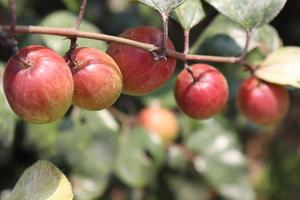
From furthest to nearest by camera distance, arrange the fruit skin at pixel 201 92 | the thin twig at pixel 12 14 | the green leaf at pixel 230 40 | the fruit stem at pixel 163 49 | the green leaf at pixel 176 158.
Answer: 1. the green leaf at pixel 176 158
2. the green leaf at pixel 230 40
3. the fruit skin at pixel 201 92
4. the fruit stem at pixel 163 49
5. the thin twig at pixel 12 14

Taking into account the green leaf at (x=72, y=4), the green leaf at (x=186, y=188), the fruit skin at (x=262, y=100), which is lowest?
the green leaf at (x=186, y=188)

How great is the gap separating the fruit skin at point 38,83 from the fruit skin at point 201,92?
0.94 ft

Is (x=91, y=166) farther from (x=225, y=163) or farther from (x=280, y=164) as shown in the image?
(x=280, y=164)

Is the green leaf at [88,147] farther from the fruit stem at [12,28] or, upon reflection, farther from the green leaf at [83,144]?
the fruit stem at [12,28]

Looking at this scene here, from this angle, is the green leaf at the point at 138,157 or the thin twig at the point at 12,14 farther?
the green leaf at the point at 138,157

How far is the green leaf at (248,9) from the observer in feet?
3.87

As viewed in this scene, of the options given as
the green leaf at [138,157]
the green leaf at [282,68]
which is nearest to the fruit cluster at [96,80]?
the green leaf at [282,68]

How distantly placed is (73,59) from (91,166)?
0.70m

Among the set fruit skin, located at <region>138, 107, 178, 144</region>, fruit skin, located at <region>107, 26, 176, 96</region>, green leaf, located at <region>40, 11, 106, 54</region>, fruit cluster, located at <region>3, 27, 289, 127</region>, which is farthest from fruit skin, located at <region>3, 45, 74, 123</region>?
fruit skin, located at <region>138, 107, 178, 144</region>

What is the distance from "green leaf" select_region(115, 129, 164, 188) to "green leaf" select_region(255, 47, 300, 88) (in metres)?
0.59

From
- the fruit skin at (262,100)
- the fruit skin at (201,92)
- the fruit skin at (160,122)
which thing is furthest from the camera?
the fruit skin at (160,122)

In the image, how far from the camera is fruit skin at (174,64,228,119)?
1.13 m

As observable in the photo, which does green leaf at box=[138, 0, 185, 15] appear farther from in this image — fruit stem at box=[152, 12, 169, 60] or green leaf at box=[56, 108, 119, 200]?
green leaf at box=[56, 108, 119, 200]

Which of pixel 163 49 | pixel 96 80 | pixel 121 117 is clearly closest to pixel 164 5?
pixel 163 49
